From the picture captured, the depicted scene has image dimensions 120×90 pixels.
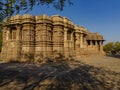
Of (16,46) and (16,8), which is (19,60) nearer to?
(16,46)

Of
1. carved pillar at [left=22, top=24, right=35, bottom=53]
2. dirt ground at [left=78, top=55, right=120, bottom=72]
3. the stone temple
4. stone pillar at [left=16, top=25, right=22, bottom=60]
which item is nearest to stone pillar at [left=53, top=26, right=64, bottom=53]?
the stone temple

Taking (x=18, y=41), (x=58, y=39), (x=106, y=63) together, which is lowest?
(x=106, y=63)

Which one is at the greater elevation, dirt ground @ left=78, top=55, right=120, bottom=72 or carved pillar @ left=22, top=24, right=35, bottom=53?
carved pillar @ left=22, top=24, right=35, bottom=53

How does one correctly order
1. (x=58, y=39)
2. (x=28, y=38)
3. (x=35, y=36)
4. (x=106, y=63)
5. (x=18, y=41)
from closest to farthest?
(x=106, y=63) → (x=28, y=38) → (x=18, y=41) → (x=35, y=36) → (x=58, y=39)

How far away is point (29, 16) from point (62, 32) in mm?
4473

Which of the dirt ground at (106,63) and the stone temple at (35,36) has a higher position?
the stone temple at (35,36)

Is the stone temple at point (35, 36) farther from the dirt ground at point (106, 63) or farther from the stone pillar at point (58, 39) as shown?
the dirt ground at point (106, 63)

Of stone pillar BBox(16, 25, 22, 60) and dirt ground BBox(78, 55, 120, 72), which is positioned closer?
dirt ground BBox(78, 55, 120, 72)

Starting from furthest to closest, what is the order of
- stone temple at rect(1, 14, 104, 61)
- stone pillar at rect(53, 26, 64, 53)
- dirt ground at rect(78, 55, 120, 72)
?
stone pillar at rect(53, 26, 64, 53) < stone temple at rect(1, 14, 104, 61) < dirt ground at rect(78, 55, 120, 72)

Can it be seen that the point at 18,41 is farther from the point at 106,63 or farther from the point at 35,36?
the point at 106,63

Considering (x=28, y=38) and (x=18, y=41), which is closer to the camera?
(x=28, y=38)

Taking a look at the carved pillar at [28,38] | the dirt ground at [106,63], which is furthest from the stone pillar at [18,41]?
the dirt ground at [106,63]

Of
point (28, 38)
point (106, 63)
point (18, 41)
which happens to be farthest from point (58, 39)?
point (106, 63)

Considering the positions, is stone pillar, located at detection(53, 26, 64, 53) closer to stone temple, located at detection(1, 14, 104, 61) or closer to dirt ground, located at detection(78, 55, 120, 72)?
stone temple, located at detection(1, 14, 104, 61)
